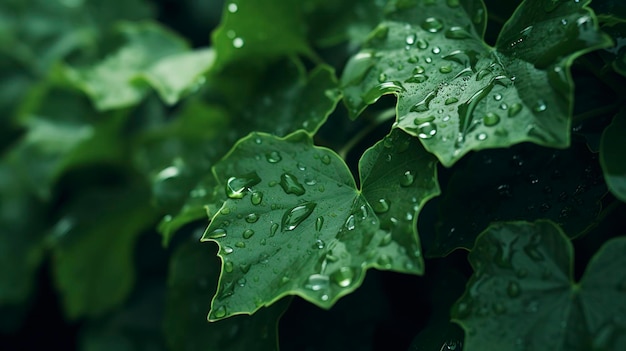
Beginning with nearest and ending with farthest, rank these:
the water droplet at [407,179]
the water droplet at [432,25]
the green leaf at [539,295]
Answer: the green leaf at [539,295] → the water droplet at [407,179] → the water droplet at [432,25]

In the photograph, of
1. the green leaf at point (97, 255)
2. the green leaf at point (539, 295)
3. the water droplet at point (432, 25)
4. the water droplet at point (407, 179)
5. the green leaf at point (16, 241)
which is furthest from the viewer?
the green leaf at point (16, 241)

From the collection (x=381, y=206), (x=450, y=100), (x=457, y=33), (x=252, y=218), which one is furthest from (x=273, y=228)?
(x=457, y=33)

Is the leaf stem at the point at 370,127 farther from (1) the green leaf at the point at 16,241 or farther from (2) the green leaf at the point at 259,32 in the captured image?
(1) the green leaf at the point at 16,241

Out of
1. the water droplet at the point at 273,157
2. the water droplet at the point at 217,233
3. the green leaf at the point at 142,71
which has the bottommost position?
the green leaf at the point at 142,71

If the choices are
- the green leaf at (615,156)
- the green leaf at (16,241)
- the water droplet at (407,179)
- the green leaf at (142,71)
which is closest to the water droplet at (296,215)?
the water droplet at (407,179)

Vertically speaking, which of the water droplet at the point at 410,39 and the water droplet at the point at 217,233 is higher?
the water droplet at the point at 410,39

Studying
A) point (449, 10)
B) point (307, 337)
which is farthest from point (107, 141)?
point (449, 10)

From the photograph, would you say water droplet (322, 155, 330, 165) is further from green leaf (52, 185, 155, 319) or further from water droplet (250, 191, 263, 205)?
green leaf (52, 185, 155, 319)

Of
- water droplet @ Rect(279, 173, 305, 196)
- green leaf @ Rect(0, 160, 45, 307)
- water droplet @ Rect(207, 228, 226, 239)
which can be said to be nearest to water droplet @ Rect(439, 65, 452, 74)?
water droplet @ Rect(279, 173, 305, 196)

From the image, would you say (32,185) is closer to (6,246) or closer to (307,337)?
(6,246)
